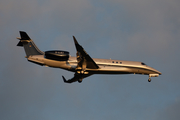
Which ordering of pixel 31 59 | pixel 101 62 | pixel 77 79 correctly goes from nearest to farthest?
pixel 31 59 → pixel 101 62 → pixel 77 79

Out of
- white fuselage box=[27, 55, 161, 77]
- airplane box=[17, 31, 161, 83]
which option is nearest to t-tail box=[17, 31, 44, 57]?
airplane box=[17, 31, 161, 83]

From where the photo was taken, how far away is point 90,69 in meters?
34.1

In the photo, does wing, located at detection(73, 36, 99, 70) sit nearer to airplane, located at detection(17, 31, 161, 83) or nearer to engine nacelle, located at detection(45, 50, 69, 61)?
airplane, located at detection(17, 31, 161, 83)

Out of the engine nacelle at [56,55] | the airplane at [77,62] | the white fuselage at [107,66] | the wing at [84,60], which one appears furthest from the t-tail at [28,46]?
the wing at [84,60]

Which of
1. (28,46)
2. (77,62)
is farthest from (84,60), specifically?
(28,46)

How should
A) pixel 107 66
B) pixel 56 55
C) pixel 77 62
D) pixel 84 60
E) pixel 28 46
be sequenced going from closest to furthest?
pixel 56 55, pixel 84 60, pixel 28 46, pixel 77 62, pixel 107 66

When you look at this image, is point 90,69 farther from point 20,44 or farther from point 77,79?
point 20,44

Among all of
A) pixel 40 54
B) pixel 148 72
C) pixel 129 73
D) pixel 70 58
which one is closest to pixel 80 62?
pixel 70 58

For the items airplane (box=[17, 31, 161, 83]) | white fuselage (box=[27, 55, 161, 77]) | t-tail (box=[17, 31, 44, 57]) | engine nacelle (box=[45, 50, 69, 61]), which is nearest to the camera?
engine nacelle (box=[45, 50, 69, 61])

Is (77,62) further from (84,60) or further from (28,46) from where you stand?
(28,46)

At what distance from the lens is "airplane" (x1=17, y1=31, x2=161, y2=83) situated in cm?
3247

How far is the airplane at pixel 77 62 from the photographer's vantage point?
32.5m

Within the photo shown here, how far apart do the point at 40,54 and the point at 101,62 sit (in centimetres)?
799

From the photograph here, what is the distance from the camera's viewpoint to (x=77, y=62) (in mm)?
33688
